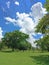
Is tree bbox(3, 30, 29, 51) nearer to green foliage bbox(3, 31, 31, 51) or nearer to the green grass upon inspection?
green foliage bbox(3, 31, 31, 51)

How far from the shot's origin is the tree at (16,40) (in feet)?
326

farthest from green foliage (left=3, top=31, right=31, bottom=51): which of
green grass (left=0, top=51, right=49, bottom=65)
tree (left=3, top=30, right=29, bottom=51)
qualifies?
green grass (left=0, top=51, right=49, bottom=65)

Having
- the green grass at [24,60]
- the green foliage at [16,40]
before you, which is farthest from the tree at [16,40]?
the green grass at [24,60]

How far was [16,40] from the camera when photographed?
101 metres

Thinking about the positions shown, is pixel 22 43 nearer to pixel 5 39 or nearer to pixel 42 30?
pixel 5 39

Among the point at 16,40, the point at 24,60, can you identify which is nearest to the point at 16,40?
the point at 16,40

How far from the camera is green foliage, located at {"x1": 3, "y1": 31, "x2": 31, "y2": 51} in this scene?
326ft

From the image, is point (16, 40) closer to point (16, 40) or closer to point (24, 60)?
point (16, 40)

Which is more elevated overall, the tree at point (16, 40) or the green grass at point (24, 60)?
the tree at point (16, 40)

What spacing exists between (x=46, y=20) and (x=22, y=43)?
59.7 meters

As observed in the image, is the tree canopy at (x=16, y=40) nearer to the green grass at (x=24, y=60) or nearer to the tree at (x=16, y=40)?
the tree at (x=16, y=40)

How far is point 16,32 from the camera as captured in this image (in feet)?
336

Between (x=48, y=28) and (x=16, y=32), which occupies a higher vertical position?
(x=16, y=32)

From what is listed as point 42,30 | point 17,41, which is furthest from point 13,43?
point 42,30
